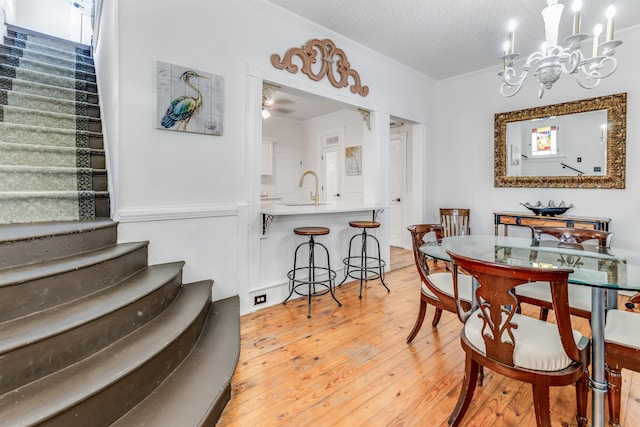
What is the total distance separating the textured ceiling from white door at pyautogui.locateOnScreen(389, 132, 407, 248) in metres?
1.86

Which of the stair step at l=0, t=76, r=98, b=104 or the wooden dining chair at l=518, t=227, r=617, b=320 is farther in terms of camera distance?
the stair step at l=0, t=76, r=98, b=104

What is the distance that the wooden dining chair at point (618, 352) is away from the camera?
4.45 feet

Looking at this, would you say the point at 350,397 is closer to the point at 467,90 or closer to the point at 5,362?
the point at 5,362

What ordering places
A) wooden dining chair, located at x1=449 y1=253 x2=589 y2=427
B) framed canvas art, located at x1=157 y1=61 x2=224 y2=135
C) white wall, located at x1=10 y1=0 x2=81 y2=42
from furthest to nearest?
1. white wall, located at x1=10 y1=0 x2=81 y2=42
2. framed canvas art, located at x1=157 y1=61 x2=224 y2=135
3. wooden dining chair, located at x1=449 y1=253 x2=589 y2=427

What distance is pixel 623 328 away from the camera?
4.88 ft

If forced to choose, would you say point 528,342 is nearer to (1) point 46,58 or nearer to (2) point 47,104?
(2) point 47,104

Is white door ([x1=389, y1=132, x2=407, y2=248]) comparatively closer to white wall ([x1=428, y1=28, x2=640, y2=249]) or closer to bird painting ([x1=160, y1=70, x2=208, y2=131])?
white wall ([x1=428, y1=28, x2=640, y2=249])

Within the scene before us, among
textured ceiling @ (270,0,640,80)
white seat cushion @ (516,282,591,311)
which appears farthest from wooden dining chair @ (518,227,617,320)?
textured ceiling @ (270,0,640,80)

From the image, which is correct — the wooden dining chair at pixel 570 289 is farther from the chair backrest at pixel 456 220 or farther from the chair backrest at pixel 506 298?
the chair backrest at pixel 456 220

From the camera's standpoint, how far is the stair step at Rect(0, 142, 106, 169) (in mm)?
2240

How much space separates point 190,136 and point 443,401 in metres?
2.59

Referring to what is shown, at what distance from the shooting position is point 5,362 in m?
1.17

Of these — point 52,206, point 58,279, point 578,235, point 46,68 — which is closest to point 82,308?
point 58,279

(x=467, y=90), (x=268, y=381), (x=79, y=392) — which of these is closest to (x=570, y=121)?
(x=467, y=90)
